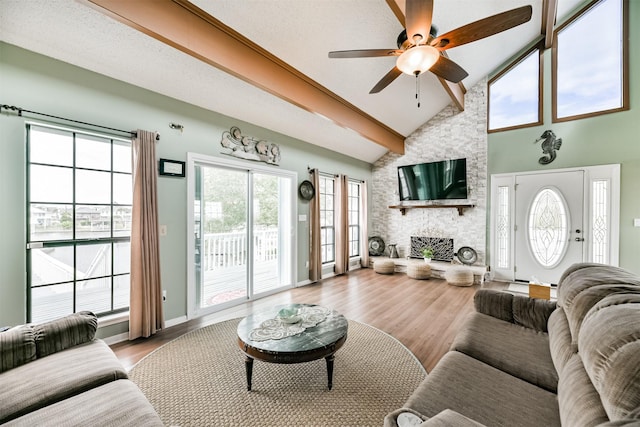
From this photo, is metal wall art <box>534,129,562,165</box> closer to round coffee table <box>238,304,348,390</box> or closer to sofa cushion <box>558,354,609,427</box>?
sofa cushion <box>558,354,609,427</box>

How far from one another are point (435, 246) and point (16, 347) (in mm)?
6201

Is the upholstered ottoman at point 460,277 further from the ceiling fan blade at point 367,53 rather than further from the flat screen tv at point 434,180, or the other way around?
the ceiling fan blade at point 367,53

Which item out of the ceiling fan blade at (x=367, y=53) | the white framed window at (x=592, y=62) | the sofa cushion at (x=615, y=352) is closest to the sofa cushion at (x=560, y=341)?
the sofa cushion at (x=615, y=352)

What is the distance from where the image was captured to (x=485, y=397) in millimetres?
1268

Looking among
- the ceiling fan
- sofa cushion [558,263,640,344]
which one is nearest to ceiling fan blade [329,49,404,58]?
the ceiling fan

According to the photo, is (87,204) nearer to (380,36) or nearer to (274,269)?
(274,269)

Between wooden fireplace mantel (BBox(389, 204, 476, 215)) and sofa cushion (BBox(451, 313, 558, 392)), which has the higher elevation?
wooden fireplace mantel (BBox(389, 204, 476, 215))

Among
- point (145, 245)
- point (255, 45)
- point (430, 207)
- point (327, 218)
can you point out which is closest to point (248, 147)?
point (255, 45)

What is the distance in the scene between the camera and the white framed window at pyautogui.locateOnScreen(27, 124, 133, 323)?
2.32 metres

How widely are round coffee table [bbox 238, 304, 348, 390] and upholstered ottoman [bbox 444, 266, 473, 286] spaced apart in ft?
11.4

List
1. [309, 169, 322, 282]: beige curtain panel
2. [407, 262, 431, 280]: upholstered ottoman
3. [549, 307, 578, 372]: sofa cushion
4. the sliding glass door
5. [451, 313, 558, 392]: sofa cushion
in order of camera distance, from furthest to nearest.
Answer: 1. [407, 262, 431, 280]: upholstered ottoman
2. [309, 169, 322, 282]: beige curtain panel
3. the sliding glass door
4. [451, 313, 558, 392]: sofa cushion
5. [549, 307, 578, 372]: sofa cushion

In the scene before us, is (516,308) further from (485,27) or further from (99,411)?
(99,411)

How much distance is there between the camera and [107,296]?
108 inches

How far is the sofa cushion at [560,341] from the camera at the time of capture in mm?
1340
